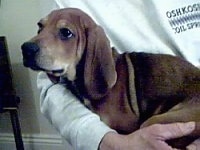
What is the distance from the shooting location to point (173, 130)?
2.64 feet

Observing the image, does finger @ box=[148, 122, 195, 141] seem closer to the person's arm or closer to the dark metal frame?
the person's arm

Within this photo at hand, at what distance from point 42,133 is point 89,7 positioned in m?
1.24

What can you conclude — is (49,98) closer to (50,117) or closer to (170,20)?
(50,117)

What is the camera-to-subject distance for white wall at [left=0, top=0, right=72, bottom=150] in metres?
2.08

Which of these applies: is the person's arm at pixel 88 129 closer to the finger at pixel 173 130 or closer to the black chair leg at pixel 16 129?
the finger at pixel 173 130

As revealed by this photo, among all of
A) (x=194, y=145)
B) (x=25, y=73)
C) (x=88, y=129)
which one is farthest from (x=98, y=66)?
(x=25, y=73)

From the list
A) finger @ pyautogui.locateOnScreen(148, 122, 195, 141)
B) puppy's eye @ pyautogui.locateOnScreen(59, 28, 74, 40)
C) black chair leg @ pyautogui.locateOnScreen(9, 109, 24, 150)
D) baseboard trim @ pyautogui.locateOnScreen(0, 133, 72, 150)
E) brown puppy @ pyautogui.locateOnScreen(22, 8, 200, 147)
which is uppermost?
puppy's eye @ pyautogui.locateOnScreen(59, 28, 74, 40)

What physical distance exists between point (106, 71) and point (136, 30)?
17 centimetres

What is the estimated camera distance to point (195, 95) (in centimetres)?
87

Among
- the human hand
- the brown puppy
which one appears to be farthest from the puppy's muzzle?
the human hand

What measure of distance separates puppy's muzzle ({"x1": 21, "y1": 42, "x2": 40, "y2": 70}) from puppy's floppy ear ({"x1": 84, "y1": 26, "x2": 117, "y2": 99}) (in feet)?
0.35

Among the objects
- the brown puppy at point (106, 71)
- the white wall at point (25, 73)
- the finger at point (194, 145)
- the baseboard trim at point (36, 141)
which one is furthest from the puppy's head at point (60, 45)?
the baseboard trim at point (36, 141)

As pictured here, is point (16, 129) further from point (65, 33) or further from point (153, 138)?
point (153, 138)

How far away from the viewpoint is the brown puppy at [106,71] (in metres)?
0.90
